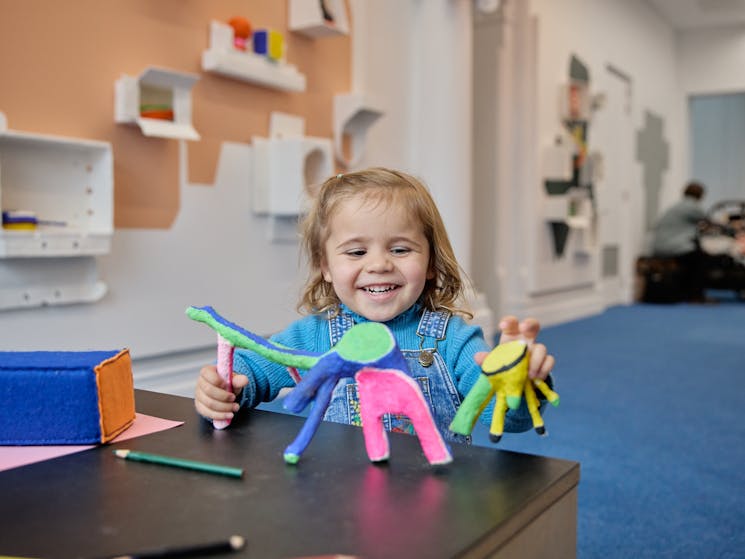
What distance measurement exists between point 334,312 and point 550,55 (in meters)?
4.29

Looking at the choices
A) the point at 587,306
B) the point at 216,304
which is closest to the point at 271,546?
the point at 216,304

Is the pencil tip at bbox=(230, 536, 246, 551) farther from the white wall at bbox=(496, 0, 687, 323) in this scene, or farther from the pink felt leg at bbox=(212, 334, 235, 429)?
the white wall at bbox=(496, 0, 687, 323)

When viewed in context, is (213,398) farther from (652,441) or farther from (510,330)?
(652,441)

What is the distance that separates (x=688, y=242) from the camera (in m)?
6.68

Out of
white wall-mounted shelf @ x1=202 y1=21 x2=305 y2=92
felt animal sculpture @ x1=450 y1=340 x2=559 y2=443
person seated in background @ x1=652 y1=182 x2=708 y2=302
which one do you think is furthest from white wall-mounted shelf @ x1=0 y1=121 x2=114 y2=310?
person seated in background @ x1=652 y1=182 x2=708 y2=302

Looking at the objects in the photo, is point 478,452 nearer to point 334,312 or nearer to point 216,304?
point 334,312

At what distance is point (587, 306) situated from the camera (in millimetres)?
5699

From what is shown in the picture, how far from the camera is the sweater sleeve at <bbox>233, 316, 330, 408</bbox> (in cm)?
94

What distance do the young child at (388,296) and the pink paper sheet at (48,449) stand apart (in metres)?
0.16

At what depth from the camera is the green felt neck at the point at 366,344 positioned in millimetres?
634

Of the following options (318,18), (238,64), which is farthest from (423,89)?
(238,64)

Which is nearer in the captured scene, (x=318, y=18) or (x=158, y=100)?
(x=158, y=100)

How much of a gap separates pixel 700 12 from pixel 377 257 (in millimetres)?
7304

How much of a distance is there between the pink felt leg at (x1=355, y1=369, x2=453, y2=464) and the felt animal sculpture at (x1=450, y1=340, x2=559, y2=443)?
0.14 ft
